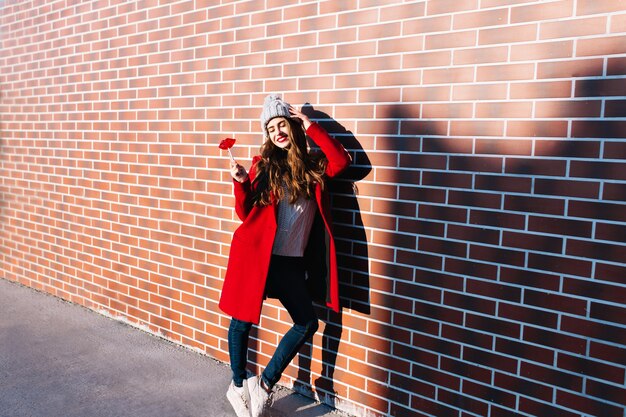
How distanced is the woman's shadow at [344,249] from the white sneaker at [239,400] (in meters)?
0.52

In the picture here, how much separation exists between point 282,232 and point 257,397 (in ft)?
3.11

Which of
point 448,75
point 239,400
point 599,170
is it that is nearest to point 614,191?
point 599,170

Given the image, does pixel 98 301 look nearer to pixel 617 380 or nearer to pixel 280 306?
pixel 280 306

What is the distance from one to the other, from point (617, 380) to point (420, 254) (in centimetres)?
106

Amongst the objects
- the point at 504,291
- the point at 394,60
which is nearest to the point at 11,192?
the point at 394,60

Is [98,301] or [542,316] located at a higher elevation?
[542,316]

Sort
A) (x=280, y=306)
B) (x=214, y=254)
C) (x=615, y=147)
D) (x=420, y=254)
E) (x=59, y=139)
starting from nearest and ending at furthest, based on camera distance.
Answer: (x=615, y=147) < (x=420, y=254) < (x=280, y=306) < (x=214, y=254) < (x=59, y=139)

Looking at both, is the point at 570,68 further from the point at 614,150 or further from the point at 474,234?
the point at 474,234

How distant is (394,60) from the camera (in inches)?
119

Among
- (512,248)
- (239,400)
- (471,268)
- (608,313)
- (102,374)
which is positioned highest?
(512,248)

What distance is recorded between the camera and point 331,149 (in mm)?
3041

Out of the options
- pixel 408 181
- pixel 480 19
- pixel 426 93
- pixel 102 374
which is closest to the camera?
pixel 480 19

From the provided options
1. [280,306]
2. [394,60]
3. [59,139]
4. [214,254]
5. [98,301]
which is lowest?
[98,301]

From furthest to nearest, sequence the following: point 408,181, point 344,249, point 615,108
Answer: point 344,249 → point 408,181 → point 615,108
